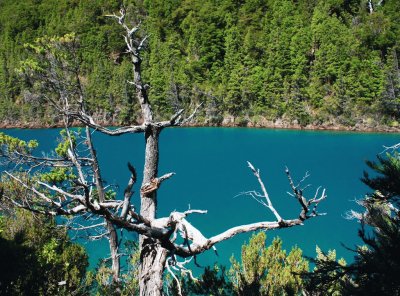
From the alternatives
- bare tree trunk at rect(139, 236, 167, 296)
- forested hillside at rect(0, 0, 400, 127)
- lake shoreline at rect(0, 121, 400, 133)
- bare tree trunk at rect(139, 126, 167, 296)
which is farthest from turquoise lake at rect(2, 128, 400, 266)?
forested hillside at rect(0, 0, 400, 127)

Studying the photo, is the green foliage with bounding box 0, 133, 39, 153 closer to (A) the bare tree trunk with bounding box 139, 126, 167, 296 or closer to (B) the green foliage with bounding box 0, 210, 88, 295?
(B) the green foliage with bounding box 0, 210, 88, 295

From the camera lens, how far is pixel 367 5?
61.4 metres

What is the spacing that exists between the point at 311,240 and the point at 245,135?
3155 cm

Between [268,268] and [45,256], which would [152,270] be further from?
[45,256]

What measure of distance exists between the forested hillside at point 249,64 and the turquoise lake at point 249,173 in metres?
7.19

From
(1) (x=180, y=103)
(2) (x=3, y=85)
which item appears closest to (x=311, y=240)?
(1) (x=180, y=103)

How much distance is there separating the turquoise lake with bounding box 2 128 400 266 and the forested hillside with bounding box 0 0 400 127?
7.19m

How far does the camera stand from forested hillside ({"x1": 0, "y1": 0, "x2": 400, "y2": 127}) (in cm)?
5153

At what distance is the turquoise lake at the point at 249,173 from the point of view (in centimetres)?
1677

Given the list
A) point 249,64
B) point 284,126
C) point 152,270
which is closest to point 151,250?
point 152,270

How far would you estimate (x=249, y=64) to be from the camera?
61688mm

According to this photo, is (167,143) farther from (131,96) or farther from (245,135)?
(131,96)

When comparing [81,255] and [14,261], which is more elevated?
[14,261]

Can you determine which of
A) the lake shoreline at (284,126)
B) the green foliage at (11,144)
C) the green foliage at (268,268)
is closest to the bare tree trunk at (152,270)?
the green foliage at (268,268)
